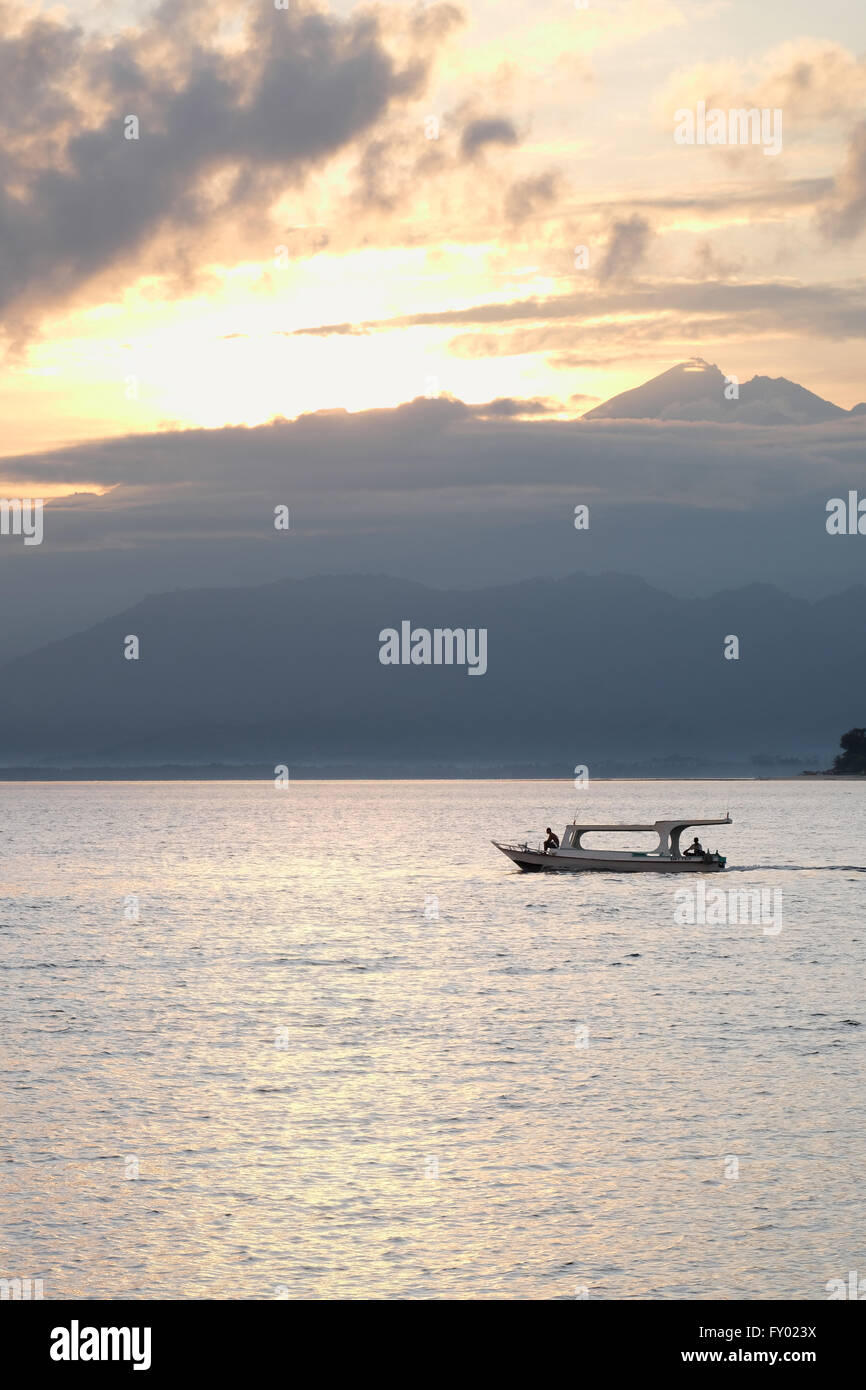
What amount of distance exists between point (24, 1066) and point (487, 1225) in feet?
77.6

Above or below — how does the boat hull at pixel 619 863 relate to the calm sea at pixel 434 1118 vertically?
above

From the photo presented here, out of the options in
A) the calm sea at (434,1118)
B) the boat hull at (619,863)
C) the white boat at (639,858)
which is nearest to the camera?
the calm sea at (434,1118)

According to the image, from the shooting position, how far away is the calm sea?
89.0 feet

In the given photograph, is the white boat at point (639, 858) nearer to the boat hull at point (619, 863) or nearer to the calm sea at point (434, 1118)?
the boat hull at point (619, 863)

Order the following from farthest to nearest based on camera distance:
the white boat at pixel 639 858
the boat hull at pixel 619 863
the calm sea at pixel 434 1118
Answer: the boat hull at pixel 619 863, the white boat at pixel 639 858, the calm sea at pixel 434 1118

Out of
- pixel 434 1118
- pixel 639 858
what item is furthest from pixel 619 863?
pixel 434 1118

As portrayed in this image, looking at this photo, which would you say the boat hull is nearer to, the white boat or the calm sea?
the white boat

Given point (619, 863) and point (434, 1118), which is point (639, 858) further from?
point (434, 1118)

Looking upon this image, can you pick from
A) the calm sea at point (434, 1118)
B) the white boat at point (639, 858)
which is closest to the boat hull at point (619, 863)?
the white boat at point (639, 858)

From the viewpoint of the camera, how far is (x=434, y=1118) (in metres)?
38.6

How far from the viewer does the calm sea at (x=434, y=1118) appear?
89.0ft
